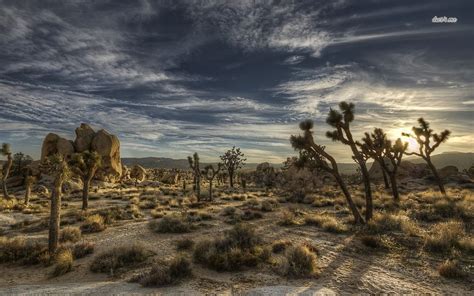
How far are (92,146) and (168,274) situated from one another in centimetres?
4933

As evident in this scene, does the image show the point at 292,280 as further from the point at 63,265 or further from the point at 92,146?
the point at 92,146

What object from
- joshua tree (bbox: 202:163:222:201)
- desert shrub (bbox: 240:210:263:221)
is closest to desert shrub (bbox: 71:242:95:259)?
desert shrub (bbox: 240:210:263:221)

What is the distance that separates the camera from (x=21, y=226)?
16.3m

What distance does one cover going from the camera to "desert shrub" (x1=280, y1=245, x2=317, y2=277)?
8094 mm

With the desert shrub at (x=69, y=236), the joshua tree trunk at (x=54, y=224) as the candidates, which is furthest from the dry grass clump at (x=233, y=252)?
the desert shrub at (x=69, y=236)

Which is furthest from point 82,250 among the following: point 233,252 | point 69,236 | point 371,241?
point 371,241

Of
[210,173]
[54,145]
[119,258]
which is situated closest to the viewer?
[119,258]

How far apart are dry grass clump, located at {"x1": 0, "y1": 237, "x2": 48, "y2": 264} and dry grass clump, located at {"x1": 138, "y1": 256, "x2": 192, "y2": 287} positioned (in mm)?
4718

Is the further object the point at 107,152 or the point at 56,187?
the point at 107,152

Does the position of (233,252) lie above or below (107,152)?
below

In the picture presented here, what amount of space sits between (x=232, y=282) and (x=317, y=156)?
31.3 feet

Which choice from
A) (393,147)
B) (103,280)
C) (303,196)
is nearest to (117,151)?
(303,196)

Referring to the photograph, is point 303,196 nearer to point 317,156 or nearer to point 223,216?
point 223,216

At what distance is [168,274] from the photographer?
784cm
